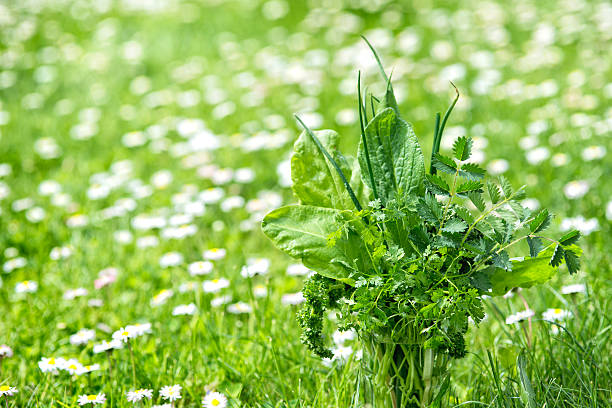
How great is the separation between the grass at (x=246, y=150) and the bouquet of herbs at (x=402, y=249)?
178mm

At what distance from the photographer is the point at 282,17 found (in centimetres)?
629

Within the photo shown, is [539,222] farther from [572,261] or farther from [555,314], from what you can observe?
[555,314]

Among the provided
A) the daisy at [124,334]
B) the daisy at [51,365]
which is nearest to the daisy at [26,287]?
the daisy at [51,365]

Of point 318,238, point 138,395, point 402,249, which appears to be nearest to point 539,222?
point 402,249

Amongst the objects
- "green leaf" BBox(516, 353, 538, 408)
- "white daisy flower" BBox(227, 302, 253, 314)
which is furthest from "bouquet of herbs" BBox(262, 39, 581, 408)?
"white daisy flower" BBox(227, 302, 253, 314)

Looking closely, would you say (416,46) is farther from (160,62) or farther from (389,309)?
(389,309)

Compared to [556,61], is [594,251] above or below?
above

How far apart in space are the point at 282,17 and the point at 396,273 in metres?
5.47

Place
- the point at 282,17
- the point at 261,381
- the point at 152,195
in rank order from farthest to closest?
the point at 282,17 → the point at 152,195 → the point at 261,381

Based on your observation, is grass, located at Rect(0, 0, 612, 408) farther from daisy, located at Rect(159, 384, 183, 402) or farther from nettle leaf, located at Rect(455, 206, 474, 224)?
nettle leaf, located at Rect(455, 206, 474, 224)

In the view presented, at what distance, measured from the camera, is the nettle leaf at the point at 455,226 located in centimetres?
121

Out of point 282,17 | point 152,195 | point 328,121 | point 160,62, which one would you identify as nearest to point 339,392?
point 152,195

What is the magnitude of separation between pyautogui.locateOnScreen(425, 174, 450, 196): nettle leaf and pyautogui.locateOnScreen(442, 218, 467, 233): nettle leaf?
0.21 ft

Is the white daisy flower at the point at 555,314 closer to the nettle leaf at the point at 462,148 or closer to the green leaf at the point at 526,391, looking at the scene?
the green leaf at the point at 526,391
